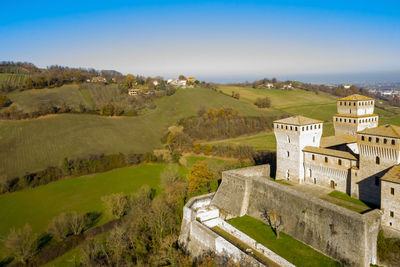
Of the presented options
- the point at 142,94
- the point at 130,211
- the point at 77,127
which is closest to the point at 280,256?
the point at 130,211

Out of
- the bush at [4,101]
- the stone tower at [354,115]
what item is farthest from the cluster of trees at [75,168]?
the stone tower at [354,115]

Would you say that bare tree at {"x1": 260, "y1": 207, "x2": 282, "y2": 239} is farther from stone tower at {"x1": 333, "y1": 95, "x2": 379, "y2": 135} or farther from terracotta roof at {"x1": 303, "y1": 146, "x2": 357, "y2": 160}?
stone tower at {"x1": 333, "y1": 95, "x2": 379, "y2": 135}

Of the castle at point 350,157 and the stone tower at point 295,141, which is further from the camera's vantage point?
the stone tower at point 295,141

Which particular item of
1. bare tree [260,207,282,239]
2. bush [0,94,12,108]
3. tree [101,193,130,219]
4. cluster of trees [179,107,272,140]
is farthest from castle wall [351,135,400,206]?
bush [0,94,12,108]

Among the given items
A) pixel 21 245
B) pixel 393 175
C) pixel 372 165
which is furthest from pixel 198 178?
pixel 393 175

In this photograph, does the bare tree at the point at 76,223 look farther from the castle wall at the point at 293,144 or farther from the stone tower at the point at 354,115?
the stone tower at the point at 354,115

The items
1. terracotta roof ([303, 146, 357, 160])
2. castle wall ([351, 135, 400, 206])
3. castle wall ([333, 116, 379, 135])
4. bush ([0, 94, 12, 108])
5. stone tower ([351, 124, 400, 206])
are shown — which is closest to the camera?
stone tower ([351, 124, 400, 206])
